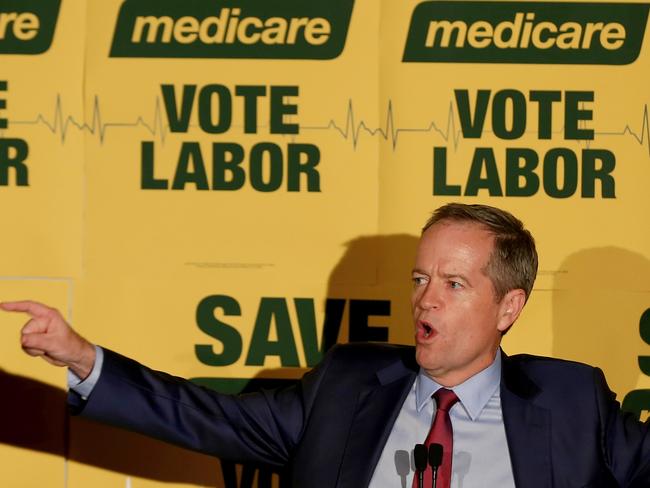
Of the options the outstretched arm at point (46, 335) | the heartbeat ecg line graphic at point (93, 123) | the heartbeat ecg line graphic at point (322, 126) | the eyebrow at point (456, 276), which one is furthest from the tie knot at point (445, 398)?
the heartbeat ecg line graphic at point (93, 123)

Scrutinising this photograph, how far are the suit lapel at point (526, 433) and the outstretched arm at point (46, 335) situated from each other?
0.95m

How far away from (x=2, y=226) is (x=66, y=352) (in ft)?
3.59

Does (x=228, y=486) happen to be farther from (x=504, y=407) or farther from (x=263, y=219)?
(x=504, y=407)

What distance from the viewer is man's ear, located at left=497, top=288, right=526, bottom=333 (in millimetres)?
2365

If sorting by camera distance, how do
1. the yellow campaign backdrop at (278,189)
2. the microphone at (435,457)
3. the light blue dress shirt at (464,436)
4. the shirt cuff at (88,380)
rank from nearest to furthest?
the microphone at (435,457), the shirt cuff at (88,380), the light blue dress shirt at (464,436), the yellow campaign backdrop at (278,189)

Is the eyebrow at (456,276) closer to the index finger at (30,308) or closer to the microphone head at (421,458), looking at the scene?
the microphone head at (421,458)

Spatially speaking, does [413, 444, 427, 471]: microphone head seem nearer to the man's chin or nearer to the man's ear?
the man's chin

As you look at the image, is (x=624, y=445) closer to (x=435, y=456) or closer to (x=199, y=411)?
(x=435, y=456)

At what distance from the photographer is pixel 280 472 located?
3.06m

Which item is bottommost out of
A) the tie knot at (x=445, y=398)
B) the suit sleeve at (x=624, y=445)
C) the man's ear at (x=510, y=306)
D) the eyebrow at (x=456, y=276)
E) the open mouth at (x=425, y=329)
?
the suit sleeve at (x=624, y=445)

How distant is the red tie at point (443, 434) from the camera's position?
7.21ft

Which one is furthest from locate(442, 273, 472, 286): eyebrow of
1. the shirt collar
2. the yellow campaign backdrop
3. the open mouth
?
the yellow campaign backdrop

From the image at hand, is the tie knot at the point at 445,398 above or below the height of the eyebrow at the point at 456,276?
below

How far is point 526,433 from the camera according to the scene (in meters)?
2.28
